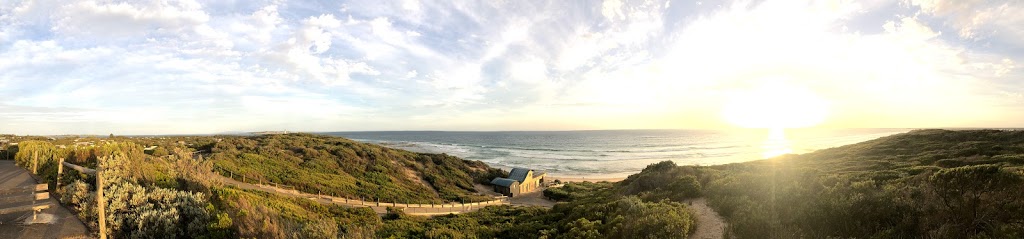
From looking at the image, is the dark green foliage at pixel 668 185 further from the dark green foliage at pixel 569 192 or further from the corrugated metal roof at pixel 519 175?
the corrugated metal roof at pixel 519 175

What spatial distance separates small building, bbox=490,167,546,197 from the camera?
40.1m

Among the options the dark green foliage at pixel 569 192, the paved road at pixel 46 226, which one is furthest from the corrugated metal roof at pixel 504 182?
the paved road at pixel 46 226

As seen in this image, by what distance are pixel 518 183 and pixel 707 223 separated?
1208 inches

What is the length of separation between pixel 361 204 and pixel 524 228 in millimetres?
12727

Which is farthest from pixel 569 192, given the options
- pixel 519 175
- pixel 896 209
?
pixel 896 209

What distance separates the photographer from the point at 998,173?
752 centimetres

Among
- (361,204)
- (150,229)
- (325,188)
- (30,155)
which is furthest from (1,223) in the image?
(325,188)

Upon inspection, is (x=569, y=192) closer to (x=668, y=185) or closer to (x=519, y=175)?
(x=519, y=175)

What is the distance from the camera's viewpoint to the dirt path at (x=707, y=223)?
962 centimetres

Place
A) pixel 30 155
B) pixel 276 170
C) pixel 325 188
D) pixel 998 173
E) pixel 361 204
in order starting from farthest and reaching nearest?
pixel 276 170
pixel 325 188
pixel 361 204
pixel 30 155
pixel 998 173

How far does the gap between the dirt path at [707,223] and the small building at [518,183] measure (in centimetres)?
2781

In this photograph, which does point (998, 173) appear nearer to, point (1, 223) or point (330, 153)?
point (1, 223)

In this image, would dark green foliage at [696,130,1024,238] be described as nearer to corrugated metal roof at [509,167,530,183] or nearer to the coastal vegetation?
the coastal vegetation

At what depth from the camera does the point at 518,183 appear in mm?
40688
